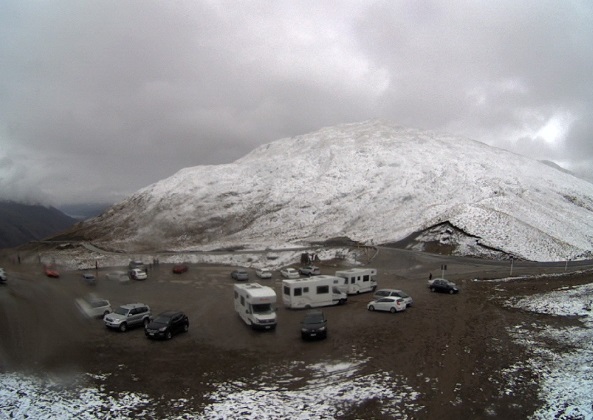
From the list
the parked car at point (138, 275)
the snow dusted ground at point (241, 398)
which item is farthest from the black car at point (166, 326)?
the parked car at point (138, 275)

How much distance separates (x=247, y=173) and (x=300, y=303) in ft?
310

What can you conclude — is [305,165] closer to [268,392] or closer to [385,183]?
[385,183]

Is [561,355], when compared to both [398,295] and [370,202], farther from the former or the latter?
[370,202]

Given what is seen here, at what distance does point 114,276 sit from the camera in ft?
169

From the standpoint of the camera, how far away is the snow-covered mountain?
73.2 m

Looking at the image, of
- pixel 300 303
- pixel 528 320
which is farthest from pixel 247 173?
pixel 528 320

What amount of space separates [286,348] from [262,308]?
4.91 metres

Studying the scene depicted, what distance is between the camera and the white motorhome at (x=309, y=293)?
116 ft

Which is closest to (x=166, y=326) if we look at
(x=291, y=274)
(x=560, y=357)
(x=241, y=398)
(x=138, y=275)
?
(x=241, y=398)

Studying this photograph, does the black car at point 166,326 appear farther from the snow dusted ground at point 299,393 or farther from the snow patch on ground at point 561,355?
the snow patch on ground at point 561,355

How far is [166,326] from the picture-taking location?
27.1m

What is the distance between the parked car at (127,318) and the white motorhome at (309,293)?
11229mm

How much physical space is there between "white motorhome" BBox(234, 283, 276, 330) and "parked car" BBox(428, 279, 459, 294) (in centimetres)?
1953

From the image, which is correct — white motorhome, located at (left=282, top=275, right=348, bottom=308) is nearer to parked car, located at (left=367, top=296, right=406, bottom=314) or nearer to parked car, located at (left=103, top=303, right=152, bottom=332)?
parked car, located at (left=367, top=296, right=406, bottom=314)
